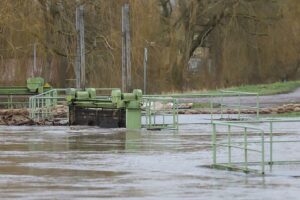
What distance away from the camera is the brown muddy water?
53.2ft

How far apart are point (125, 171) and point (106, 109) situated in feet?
53.5

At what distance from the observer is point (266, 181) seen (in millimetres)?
17766

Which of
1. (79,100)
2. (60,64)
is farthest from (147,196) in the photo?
(60,64)

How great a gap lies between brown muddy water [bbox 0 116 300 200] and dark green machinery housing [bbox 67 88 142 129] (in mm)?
3276

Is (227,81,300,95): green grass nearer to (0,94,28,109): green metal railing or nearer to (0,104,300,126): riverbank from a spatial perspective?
(0,104,300,126): riverbank

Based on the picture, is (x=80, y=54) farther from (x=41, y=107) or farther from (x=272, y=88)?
(x=272, y=88)

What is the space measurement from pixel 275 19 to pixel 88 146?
3669cm

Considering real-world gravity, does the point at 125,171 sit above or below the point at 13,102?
below

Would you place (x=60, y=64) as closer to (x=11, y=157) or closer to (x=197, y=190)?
(x=11, y=157)

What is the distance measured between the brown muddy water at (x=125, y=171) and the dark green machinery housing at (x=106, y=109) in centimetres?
328

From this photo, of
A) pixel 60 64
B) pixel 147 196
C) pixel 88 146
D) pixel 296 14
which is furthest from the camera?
pixel 296 14

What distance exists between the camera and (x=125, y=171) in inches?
780

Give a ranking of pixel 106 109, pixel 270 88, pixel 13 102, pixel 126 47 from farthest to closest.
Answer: pixel 270 88 < pixel 13 102 < pixel 126 47 < pixel 106 109

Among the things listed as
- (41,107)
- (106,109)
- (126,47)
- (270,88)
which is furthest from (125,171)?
(270,88)
